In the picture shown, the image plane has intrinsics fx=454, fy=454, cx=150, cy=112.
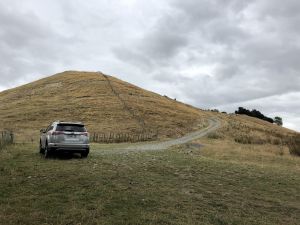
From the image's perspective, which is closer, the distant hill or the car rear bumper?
the car rear bumper

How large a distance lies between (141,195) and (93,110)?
64.2 meters

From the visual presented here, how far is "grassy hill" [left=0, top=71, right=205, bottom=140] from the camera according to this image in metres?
64.1

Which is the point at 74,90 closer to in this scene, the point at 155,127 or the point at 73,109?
the point at 73,109

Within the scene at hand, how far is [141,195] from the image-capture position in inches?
479

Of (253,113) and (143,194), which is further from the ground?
(253,113)

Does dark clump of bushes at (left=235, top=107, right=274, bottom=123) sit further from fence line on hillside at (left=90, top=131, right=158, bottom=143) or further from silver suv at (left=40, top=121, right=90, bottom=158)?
silver suv at (left=40, top=121, right=90, bottom=158)

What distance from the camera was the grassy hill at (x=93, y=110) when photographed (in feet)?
Result: 210

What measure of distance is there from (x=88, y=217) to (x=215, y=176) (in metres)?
7.78

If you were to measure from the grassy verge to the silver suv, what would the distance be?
3352 mm

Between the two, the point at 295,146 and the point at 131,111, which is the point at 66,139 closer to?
the point at 295,146

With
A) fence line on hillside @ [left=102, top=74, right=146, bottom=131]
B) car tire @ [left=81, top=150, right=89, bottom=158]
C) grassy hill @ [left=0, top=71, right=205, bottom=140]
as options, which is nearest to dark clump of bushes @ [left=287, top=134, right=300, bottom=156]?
car tire @ [left=81, top=150, right=89, bottom=158]

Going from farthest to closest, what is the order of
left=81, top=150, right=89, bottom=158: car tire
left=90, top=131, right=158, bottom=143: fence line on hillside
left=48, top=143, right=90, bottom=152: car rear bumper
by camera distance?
left=90, top=131, right=158, bottom=143: fence line on hillside < left=81, top=150, right=89, bottom=158: car tire < left=48, top=143, right=90, bottom=152: car rear bumper

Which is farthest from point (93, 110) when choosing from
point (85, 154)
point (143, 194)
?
point (143, 194)

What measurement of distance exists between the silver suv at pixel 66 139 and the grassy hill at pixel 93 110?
29.3 meters
